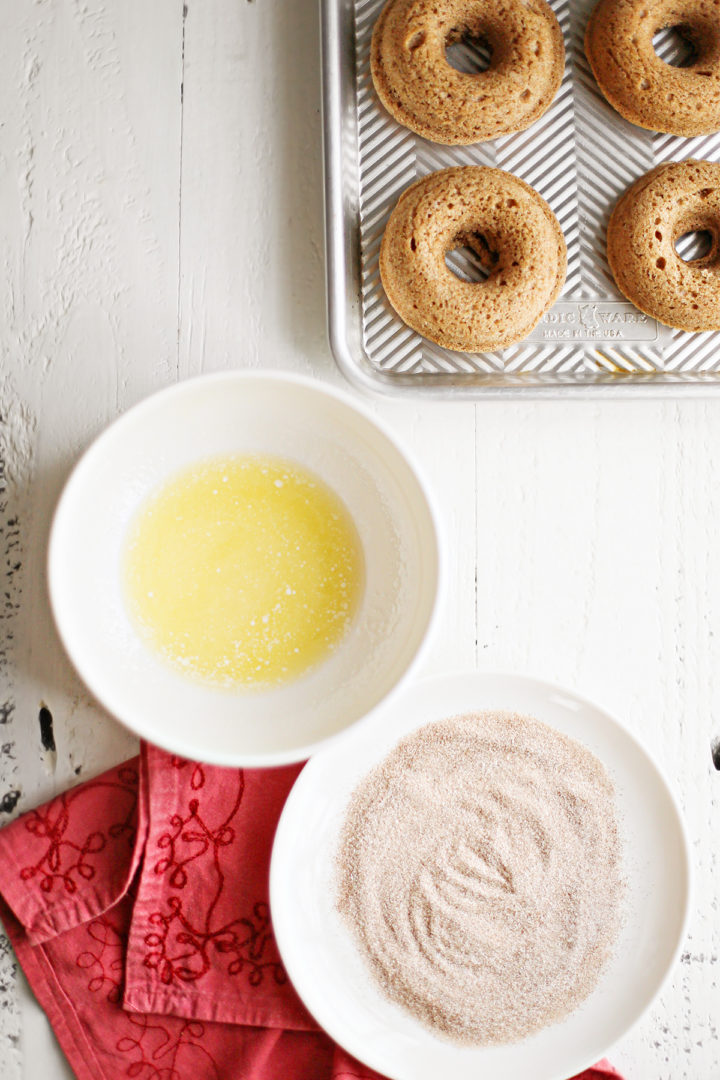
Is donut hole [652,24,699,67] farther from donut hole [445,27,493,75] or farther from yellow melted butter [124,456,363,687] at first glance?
yellow melted butter [124,456,363,687]

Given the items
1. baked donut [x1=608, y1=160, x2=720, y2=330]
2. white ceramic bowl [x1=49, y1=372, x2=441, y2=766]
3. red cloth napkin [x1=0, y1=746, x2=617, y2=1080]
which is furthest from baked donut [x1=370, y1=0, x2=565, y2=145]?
red cloth napkin [x1=0, y1=746, x2=617, y2=1080]

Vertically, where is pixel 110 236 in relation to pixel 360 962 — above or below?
above

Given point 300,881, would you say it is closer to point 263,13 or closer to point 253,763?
point 253,763

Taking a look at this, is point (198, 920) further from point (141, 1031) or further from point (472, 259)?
point (472, 259)

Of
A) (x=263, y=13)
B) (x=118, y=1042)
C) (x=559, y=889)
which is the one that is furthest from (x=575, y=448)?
(x=118, y=1042)

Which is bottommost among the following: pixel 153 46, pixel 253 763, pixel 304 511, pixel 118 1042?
pixel 118 1042

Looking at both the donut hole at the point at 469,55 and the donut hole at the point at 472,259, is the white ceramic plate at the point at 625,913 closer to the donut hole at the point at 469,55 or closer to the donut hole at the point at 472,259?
the donut hole at the point at 472,259
